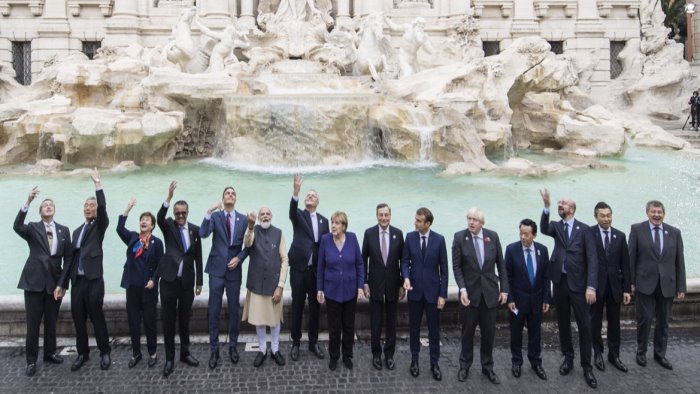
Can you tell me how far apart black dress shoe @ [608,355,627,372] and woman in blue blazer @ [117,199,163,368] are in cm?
396

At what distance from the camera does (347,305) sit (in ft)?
16.3

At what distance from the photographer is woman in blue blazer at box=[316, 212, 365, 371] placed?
4898 mm

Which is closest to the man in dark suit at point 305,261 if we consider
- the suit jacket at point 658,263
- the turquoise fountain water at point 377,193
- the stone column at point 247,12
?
the turquoise fountain water at point 377,193

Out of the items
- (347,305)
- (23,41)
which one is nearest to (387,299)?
(347,305)

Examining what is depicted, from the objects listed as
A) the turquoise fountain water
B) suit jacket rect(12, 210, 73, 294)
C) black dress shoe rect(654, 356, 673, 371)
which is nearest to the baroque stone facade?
the turquoise fountain water

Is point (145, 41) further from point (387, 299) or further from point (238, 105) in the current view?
point (387, 299)

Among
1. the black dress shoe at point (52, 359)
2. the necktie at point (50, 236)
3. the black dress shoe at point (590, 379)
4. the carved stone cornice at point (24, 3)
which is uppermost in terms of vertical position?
the carved stone cornice at point (24, 3)

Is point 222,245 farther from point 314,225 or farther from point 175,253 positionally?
point 314,225

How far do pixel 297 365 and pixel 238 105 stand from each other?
32.2ft

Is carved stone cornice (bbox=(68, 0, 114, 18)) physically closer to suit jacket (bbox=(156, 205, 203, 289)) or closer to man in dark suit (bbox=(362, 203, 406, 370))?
suit jacket (bbox=(156, 205, 203, 289))

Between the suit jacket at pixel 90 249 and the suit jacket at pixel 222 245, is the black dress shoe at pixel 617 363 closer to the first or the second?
the suit jacket at pixel 222 245

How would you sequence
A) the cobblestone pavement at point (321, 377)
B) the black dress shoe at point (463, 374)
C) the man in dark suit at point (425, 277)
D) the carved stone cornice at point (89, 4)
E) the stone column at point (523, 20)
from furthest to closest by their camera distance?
1. the stone column at point (523, 20)
2. the carved stone cornice at point (89, 4)
3. the man in dark suit at point (425, 277)
4. the black dress shoe at point (463, 374)
5. the cobblestone pavement at point (321, 377)

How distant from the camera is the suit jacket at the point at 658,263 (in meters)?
4.95

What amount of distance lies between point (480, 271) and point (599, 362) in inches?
53.2
